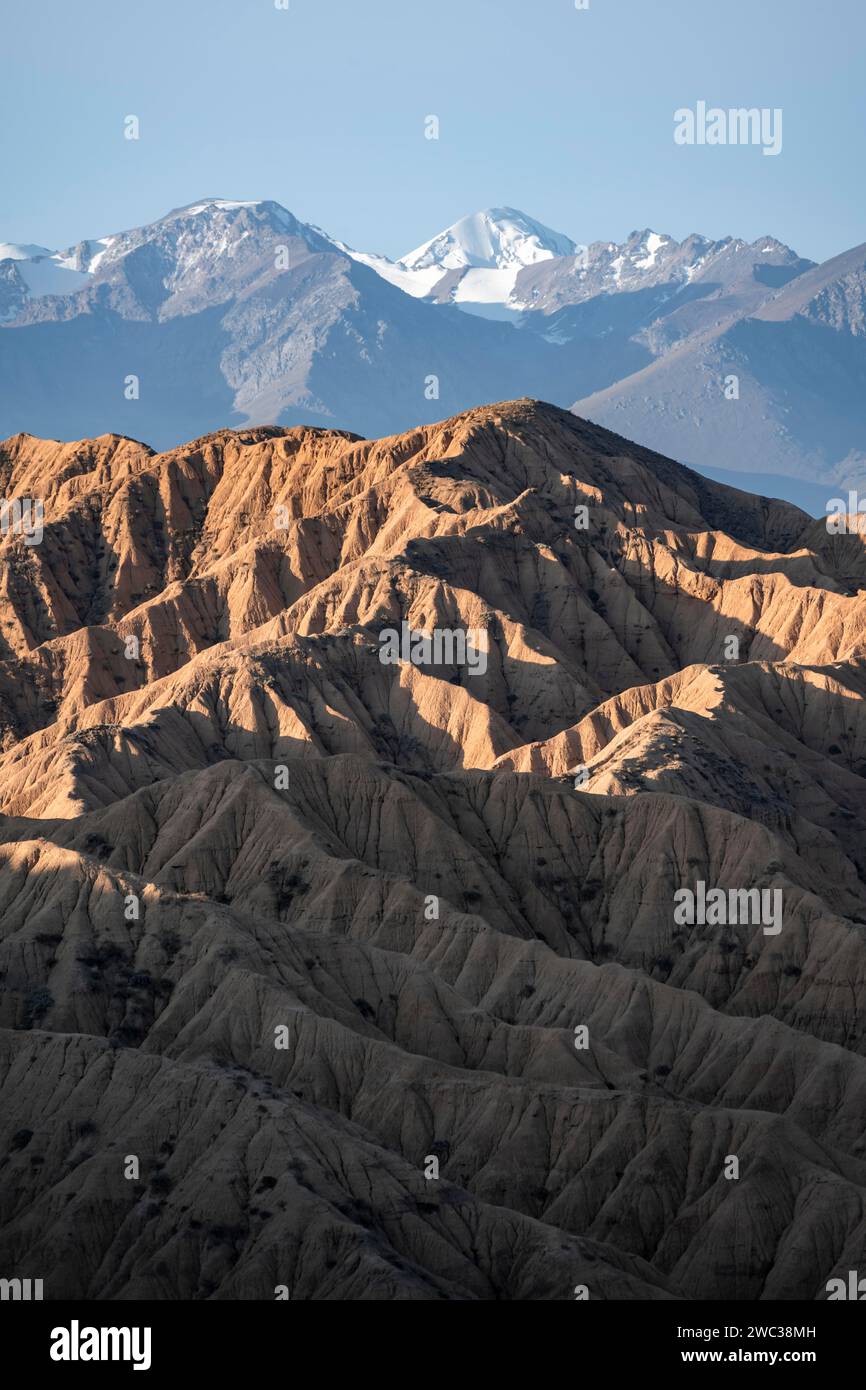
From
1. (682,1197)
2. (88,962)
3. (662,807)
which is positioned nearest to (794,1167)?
(682,1197)

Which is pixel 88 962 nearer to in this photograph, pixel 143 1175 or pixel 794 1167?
pixel 143 1175

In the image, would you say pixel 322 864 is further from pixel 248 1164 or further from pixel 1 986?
pixel 248 1164

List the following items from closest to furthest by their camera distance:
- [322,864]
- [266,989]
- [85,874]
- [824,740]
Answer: [266,989] → [85,874] → [322,864] → [824,740]

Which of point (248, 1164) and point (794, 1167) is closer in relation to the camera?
point (248, 1164)
